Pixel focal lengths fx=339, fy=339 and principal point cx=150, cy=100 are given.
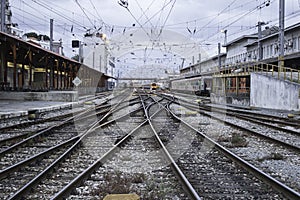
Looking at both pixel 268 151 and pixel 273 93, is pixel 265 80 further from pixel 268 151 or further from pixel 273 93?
pixel 268 151

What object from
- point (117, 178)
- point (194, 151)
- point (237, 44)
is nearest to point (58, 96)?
point (194, 151)

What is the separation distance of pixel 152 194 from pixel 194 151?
3.79m

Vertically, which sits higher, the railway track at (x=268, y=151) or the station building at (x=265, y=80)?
the station building at (x=265, y=80)

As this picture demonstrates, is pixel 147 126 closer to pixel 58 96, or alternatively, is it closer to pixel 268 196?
pixel 268 196

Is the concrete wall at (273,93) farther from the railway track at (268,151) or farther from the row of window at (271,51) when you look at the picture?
the row of window at (271,51)

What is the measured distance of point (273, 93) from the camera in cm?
2108

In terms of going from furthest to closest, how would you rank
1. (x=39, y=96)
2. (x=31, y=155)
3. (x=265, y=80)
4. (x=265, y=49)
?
(x=265, y=49), (x=39, y=96), (x=265, y=80), (x=31, y=155)

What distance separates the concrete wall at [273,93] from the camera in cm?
1939

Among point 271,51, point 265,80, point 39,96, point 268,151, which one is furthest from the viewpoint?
point 271,51

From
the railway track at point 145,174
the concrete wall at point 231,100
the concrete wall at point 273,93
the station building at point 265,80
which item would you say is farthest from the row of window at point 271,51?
the railway track at point 145,174

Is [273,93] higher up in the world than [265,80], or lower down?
lower down

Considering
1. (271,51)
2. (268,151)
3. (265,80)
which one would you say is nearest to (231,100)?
(265,80)

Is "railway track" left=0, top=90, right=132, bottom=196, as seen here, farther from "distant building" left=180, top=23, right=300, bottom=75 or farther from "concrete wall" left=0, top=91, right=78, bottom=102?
"distant building" left=180, top=23, right=300, bottom=75

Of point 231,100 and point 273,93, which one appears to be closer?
point 273,93
